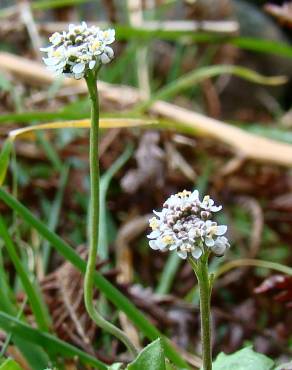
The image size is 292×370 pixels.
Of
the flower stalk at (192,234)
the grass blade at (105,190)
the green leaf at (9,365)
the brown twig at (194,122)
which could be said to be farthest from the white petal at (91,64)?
the brown twig at (194,122)

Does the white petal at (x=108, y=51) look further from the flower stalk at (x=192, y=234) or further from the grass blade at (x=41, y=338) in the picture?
the grass blade at (x=41, y=338)

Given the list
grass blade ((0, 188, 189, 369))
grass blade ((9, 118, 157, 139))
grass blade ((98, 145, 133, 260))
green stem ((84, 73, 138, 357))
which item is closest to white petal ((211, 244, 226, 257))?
green stem ((84, 73, 138, 357))

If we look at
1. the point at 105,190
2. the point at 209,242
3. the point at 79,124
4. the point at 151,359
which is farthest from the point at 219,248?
the point at 105,190

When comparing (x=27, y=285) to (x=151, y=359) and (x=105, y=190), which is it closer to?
(x=151, y=359)

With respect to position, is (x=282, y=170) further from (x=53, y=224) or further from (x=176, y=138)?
(x=53, y=224)

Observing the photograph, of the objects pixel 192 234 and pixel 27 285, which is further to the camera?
pixel 27 285

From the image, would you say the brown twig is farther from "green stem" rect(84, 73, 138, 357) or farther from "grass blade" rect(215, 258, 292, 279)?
"green stem" rect(84, 73, 138, 357)
